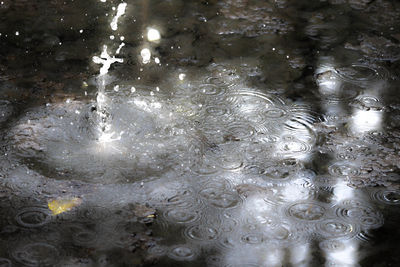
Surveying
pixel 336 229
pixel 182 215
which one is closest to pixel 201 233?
pixel 182 215

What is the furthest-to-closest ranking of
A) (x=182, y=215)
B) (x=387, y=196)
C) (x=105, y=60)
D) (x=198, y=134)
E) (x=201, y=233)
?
(x=105, y=60) → (x=198, y=134) → (x=387, y=196) → (x=182, y=215) → (x=201, y=233)

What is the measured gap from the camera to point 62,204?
3061 millimetres

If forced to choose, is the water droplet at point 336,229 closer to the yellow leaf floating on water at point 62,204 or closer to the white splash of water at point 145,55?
the yellow leaf floating on water at point 62,204

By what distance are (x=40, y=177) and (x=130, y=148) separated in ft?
1.92

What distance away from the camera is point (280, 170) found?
3383 millimetres

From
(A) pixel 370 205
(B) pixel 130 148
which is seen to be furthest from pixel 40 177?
(A) pixel 370 205

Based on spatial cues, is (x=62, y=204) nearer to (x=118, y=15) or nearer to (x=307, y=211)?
(x=307, y=211)

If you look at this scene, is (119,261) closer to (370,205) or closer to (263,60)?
(370,205)

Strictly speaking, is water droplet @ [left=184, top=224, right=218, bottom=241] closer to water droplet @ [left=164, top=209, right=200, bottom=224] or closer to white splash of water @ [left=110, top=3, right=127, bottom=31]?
water droplet @ [left=164, top=209, right=200, bottom=224]

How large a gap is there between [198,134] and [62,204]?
1.06m

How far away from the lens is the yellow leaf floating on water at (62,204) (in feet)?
9.92

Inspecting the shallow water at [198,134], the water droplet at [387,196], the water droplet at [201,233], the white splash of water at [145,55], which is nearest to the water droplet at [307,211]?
the shallow water at [198,134]

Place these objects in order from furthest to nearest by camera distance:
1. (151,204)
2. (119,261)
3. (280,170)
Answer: (280,170) < (151,204) < (119,261)

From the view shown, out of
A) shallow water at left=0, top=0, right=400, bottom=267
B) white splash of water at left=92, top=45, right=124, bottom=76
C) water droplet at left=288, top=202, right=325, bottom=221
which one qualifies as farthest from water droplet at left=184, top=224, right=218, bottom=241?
white splash of water at left=92, top=45, right=124, bottom=76
